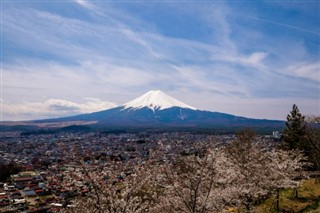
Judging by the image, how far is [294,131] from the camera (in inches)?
1016

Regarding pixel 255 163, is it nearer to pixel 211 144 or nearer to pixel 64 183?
pixel 211 144

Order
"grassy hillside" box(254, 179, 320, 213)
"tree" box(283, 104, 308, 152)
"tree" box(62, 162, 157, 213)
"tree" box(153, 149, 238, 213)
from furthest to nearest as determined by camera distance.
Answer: "tree" box(283, 104, 308, 152) < "grassy hillside" box(254, 179, 320, 213) < "tree" box(153, 149, 238, 213) < "tree" box(62, 162, 157, 213)

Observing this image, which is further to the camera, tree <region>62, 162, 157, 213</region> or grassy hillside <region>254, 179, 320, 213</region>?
grassy hillside <region>254, 179, 320, 213</region>

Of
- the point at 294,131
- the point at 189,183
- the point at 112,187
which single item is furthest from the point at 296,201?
the point at 294,131

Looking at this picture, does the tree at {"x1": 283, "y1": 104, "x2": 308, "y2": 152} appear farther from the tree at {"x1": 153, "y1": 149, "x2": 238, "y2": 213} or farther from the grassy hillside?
Answer: the tree at {"x1": 153, "y1": 149, "x2": 238, "y2": 213}

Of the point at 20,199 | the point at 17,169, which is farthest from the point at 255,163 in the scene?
the point at 17,169

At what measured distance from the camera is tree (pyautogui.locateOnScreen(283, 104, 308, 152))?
24562mm

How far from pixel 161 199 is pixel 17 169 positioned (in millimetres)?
36413

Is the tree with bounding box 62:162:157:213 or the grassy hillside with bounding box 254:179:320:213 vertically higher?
the tree with bounding box 62:162:157:213

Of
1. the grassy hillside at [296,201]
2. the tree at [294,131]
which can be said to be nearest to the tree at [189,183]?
the grassy hillside at [296,201]

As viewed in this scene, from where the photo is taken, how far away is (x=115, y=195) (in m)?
6.91

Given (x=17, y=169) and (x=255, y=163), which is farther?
(x=17, y=169)

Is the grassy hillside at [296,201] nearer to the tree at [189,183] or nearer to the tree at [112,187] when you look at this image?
the tree at [189,183]

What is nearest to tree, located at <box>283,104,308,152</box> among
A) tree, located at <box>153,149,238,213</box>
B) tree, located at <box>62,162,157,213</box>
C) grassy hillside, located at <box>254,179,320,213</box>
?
grassy hillside, located at <box>254,179,320,213</box>
